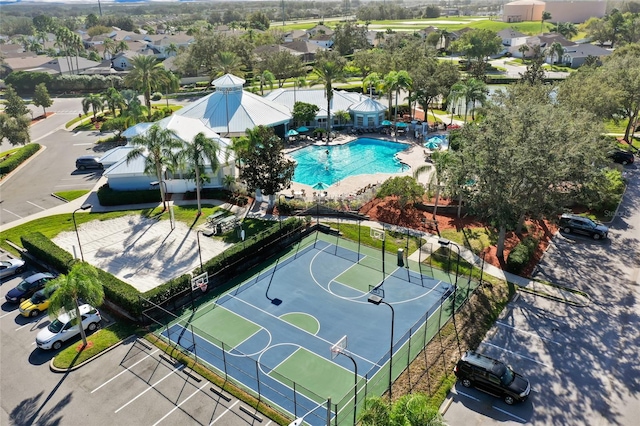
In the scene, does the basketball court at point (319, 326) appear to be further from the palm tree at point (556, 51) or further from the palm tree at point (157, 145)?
the palm tree at point (556, 51)

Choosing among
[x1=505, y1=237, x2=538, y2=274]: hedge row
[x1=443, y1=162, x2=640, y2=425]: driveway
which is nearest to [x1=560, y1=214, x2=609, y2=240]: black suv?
[x1=443, y1=162, x2=640, y2=425]: driveway

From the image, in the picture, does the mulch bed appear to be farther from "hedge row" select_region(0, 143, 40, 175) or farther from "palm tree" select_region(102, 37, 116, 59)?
"palm tree" select_region(102, 37, 116, 59)

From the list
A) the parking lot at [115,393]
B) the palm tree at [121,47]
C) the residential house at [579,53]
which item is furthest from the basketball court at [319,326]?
the palm tree at [121,47]

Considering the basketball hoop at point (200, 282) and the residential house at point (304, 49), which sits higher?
the residential house at point (304, 49)

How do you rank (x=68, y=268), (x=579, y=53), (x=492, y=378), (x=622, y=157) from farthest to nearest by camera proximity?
(x=579, y=53) → (x=622, y=157) → (x=68, y=268) → (x=492, y=378)

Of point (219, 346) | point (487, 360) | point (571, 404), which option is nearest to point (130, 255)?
point (219, 346)

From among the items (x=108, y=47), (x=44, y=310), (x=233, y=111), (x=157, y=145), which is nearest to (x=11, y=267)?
(x=44, y=310)

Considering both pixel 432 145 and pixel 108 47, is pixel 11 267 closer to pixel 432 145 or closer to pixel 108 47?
pixel 432 145
